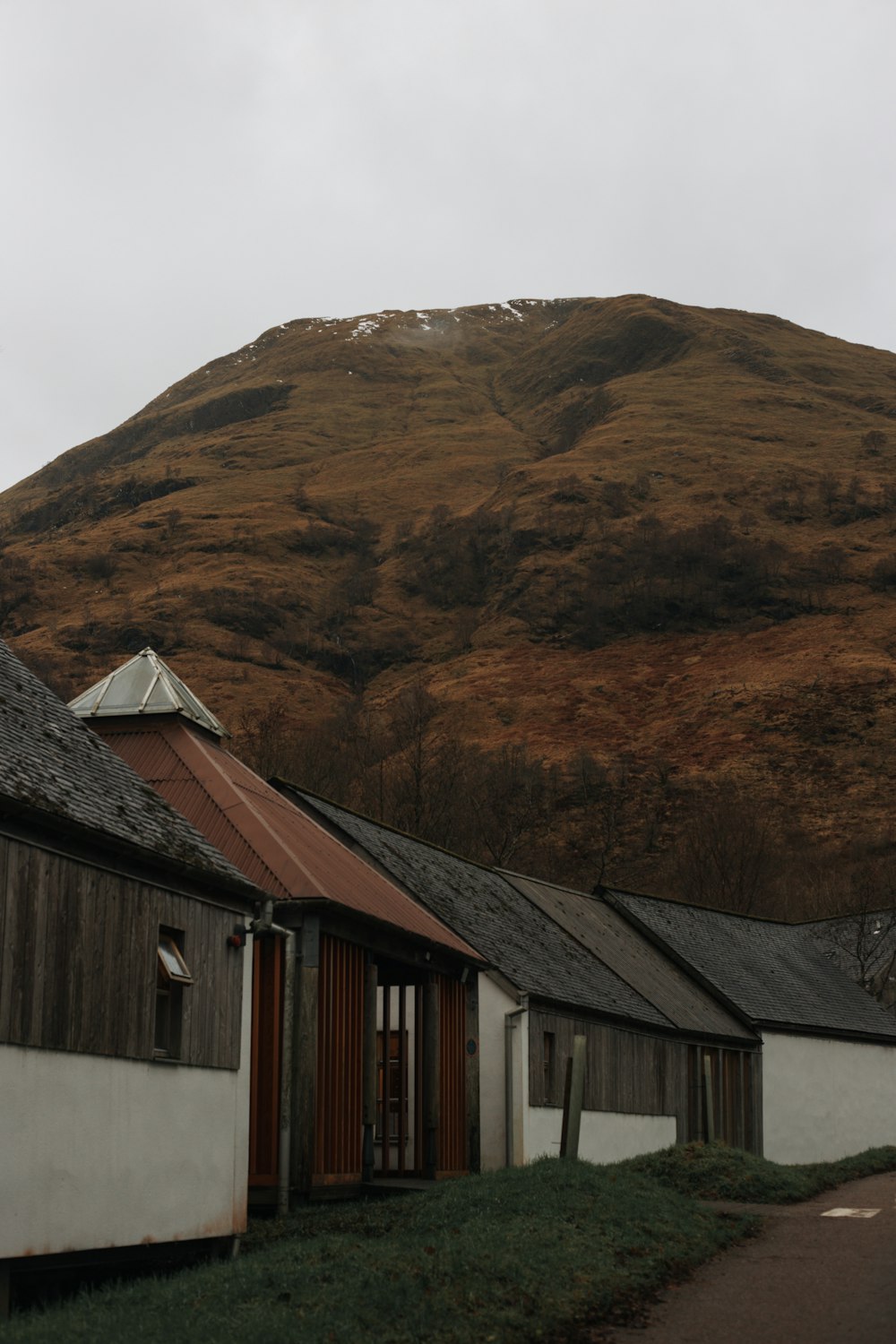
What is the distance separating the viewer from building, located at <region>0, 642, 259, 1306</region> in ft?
41.6

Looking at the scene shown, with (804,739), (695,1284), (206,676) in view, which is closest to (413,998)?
(695,1284)

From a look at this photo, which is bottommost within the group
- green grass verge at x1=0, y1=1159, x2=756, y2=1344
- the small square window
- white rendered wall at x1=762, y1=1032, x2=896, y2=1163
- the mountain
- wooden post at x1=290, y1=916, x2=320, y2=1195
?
white rendered wall at x1=762, y1=1032, x2=896, y2=1163

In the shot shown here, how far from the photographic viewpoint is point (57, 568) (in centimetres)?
13812

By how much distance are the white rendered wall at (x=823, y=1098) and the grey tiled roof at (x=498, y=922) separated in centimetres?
784

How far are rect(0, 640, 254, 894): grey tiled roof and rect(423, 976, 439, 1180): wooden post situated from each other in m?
7.71

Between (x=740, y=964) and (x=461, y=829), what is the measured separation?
26829 millimetres

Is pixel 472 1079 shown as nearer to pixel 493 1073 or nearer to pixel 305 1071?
pixel 493 1073

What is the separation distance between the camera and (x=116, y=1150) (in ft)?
46.3

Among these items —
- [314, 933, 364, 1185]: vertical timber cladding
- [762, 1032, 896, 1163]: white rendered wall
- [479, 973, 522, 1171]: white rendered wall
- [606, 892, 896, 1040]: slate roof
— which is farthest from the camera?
[606, 892, 896, 1040]: slate roof

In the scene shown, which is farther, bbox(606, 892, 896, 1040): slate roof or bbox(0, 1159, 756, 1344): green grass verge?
bbox(606, 892, 896, 1040): slate roof

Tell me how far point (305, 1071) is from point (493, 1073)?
7313 millimetres

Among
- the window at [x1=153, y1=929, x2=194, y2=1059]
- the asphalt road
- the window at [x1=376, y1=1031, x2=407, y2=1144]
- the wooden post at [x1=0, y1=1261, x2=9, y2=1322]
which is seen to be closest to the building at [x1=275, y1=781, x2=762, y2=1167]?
the window at [x1=376, y1=1031, x2=407, y2=1144]

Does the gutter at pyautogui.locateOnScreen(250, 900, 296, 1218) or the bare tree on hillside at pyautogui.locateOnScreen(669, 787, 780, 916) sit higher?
the bare tree on hillside at pyautogui.locateOnScreen(669, 787, 780, 916)

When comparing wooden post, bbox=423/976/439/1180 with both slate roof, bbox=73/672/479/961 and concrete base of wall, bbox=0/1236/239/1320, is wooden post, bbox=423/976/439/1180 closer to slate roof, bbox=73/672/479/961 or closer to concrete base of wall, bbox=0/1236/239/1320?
slate roof, bbox=73/672/479/961
